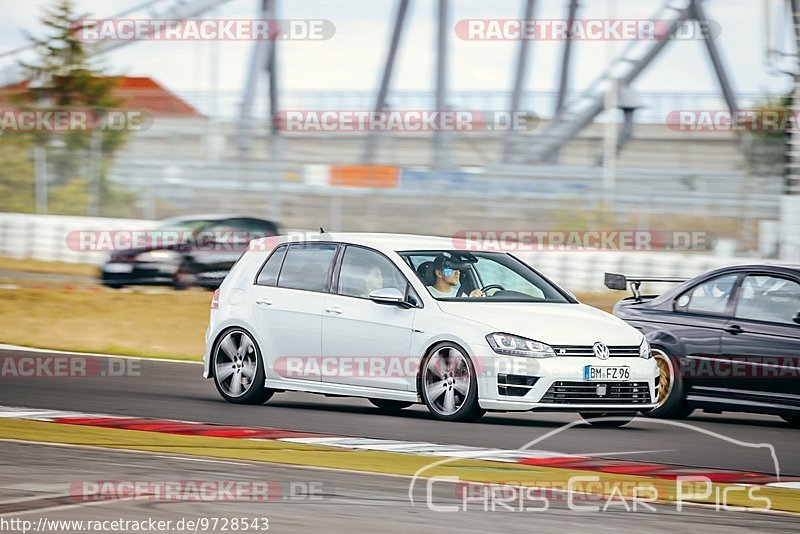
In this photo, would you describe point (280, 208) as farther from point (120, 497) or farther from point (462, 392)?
point (120, 497)

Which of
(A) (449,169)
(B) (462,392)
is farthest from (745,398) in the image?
(A) (449,169)

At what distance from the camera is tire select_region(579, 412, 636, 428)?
11.6m

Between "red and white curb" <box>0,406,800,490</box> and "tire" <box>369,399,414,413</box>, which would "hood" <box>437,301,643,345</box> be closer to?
Result: "tire" <box>369,399,414,413</box>

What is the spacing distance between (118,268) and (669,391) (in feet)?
48.6

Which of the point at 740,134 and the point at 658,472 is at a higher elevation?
the point at 740,134

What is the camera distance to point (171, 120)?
3991 cm

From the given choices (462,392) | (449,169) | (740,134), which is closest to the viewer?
(462,392)

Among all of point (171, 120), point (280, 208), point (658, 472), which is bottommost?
point (658, 472)

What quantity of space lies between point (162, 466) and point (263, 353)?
4148 millimetres
